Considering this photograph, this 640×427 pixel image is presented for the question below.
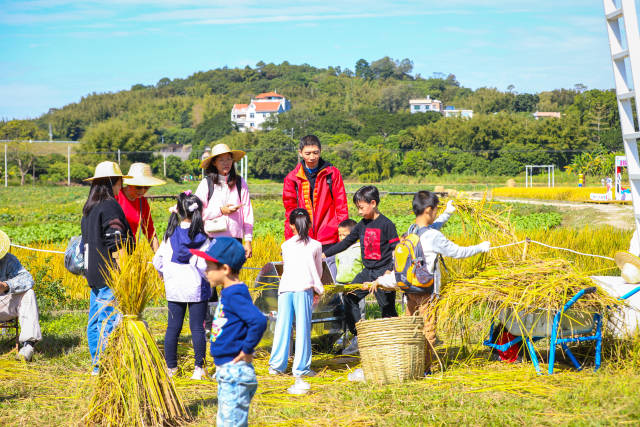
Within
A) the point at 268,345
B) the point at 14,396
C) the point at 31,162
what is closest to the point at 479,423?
the point at 268,345

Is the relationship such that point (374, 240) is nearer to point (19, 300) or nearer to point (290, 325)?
point (290, 325)

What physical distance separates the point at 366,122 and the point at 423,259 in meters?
91.8

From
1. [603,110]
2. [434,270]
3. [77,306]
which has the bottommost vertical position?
[77,306]

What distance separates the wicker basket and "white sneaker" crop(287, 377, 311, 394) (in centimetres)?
48

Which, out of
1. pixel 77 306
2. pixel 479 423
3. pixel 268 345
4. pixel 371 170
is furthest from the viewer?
pixel 371 170

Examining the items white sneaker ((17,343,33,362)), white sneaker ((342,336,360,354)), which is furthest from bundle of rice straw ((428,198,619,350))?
white sneaker ((17,343,33,362))

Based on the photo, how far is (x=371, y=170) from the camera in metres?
67.1

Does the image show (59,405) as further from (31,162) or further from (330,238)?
(31,162)

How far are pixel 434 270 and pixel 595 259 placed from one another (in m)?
6.07

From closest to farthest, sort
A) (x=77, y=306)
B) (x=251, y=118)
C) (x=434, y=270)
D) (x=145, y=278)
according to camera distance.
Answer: (x=145, y=278), (x=434, y=270), (x=77, y=306), (x=251, y=118)

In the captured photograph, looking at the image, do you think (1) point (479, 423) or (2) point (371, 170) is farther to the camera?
(2) point (371, 170)

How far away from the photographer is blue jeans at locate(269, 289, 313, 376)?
5285mm

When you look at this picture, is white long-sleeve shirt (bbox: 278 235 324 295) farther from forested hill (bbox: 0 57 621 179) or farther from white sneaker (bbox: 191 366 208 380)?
forested hill (bbox: 0 57 621 179)

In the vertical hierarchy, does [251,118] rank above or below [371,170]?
above
